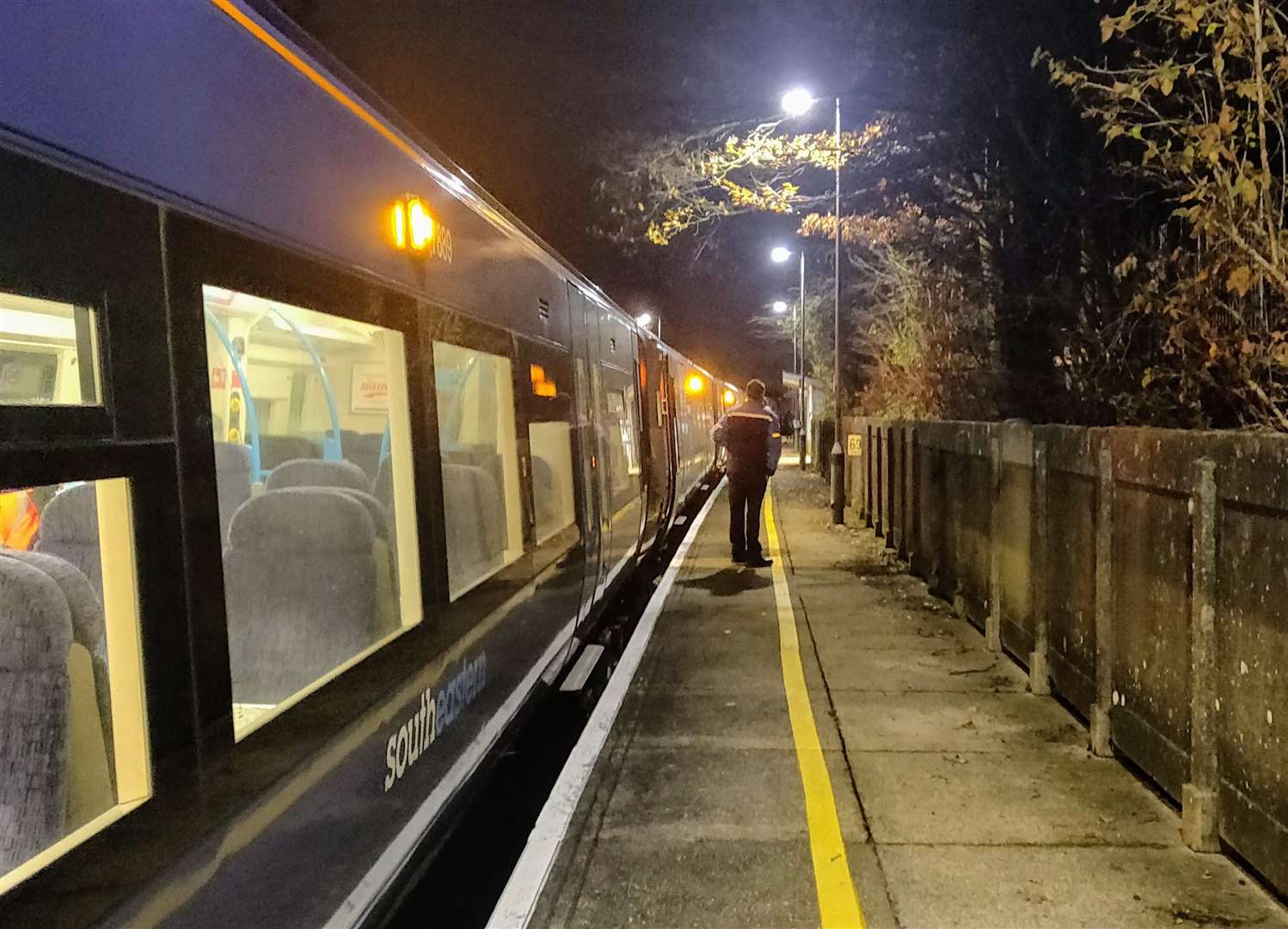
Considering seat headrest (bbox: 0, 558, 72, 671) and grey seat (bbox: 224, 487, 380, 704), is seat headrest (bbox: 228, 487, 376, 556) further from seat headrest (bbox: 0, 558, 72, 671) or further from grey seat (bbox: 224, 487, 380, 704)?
seat headrest (bbox: 0, 558, 72, 671)

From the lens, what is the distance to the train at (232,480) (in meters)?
1.86

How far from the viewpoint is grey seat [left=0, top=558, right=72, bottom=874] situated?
1878 mm

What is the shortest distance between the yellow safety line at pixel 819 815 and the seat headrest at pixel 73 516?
2748 mm

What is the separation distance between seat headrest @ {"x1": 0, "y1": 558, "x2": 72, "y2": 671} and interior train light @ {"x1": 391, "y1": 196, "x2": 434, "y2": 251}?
67.2 inches

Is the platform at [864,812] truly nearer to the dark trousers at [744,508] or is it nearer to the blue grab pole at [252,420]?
the blue grab pole at [252,420]

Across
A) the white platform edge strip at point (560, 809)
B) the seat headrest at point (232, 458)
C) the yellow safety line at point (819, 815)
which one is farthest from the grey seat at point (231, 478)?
the yellow safety line at point (819, 815)

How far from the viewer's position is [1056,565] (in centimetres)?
577

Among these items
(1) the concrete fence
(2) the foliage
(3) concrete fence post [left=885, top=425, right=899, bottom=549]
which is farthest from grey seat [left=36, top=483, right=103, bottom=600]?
(3) concrete fence post [left=885, top=425, right=899, bottom=549]

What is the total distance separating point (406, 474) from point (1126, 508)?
3.39m

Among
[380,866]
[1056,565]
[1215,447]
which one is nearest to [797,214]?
[1056,565]

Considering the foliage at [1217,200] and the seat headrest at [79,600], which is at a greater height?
the foliage at [1217,200]

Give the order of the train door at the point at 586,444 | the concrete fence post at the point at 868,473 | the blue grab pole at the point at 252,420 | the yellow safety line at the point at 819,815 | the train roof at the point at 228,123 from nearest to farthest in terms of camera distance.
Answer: the train roof at the point at 228,123 < the blue grab pole at the point at 252,420 < the yellow safety line at the point at 819,815 < the train door at the point at 586,444 < the concrete fence post at the point at 868,473

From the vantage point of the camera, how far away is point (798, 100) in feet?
42.6

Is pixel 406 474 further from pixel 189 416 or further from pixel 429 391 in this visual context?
pixel 189 416
